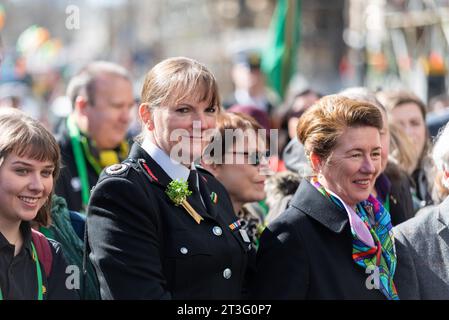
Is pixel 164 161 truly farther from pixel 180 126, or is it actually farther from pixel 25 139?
pixel 25 139

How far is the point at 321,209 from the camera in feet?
14.5

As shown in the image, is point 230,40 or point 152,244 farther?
point 230,40

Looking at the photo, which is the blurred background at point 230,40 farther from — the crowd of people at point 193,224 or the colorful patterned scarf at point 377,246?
the colorful patterned scarf at point 377,246

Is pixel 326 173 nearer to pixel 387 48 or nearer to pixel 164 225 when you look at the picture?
pixel 164 225

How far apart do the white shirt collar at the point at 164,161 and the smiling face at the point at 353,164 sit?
0.73 m

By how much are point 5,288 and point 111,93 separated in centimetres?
314

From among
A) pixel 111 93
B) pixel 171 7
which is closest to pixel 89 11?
pixel 171 7

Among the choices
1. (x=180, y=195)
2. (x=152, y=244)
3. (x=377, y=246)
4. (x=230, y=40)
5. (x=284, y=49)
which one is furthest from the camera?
(x=230, y=40)

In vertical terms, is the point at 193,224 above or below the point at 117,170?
below

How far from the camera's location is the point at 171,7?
204ft

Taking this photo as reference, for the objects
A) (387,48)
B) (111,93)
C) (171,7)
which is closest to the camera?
(111,93)

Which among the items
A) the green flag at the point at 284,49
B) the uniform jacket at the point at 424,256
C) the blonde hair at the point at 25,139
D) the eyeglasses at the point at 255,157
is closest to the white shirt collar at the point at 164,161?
the blonde hair at the point at 25,139

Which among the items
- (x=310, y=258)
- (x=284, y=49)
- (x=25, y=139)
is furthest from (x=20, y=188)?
(x=284, y=49)

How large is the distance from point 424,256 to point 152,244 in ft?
4.67
